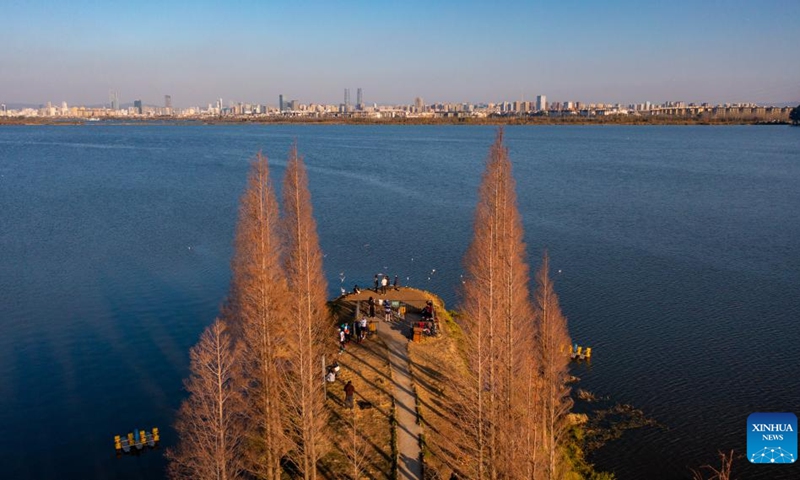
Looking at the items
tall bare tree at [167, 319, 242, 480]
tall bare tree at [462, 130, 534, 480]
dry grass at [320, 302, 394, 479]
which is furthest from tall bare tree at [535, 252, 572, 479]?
tall bare tree at [167, 319, 242, 480]

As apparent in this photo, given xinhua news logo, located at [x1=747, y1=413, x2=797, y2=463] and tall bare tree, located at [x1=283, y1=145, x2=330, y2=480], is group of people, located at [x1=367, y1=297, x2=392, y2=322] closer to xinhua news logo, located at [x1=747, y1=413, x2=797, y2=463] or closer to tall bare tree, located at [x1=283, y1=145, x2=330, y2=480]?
tall bare tree, located at [x1=283, y1=145, x2=330, y2=480]

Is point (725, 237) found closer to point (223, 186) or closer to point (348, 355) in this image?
point (348, 355)

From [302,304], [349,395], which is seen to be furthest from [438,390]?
[302,304]

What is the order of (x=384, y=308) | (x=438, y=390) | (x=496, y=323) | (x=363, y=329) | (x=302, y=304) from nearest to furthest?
(x=302, y=304), (x=496, y=323), (x=438, y=390), (x=363, y=329), (x=384, y=308)

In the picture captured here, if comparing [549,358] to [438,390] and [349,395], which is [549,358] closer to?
[438,390]

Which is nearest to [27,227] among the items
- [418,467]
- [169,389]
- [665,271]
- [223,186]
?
[223,186]

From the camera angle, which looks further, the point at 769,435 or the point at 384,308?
the point at 384,308
